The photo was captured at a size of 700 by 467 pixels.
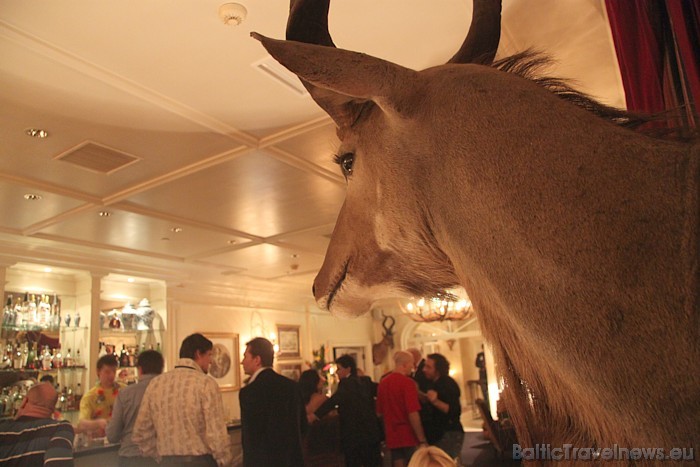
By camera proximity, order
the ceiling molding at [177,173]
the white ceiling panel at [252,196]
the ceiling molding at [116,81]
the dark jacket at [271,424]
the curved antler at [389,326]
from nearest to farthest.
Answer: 1. the ceiling molding at [116,81]
2. the dark jacket at [271,424]
3. the ceiling molding at [177,173]
4. the white ceiling panel at [252,196]
5. the curved antler at [389,326]

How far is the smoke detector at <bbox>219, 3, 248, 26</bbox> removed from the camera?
88.9 inches

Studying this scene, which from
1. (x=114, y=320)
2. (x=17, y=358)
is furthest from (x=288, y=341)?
(x=17, y=358)

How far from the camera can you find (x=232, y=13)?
2.29 meters

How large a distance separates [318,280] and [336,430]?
482 centimetres

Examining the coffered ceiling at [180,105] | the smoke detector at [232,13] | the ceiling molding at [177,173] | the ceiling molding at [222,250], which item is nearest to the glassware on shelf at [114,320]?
the ceiling molding at [222,250]

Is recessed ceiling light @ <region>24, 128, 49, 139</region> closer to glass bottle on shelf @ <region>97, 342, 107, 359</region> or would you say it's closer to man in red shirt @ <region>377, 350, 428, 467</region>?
man in red shirt @ <region>377, 350, 428, 467</region>

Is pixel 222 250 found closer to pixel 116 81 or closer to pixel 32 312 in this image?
pixel 32 312

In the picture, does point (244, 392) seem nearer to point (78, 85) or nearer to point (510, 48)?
point (78, 85)

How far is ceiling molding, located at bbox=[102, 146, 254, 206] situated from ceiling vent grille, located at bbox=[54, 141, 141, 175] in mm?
330

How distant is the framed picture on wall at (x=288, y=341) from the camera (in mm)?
9828

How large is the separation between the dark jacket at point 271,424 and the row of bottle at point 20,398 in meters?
2.91

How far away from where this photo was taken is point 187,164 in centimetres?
385

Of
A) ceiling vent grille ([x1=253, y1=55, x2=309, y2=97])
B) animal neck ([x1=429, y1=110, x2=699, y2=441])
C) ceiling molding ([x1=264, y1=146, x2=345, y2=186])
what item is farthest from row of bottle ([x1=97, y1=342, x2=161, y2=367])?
animal neck ([x1=429, y1=110, x2=699, y2=441])

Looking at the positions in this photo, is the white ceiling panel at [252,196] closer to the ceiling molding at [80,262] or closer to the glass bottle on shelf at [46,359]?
the ceiling molding at [80,262]
